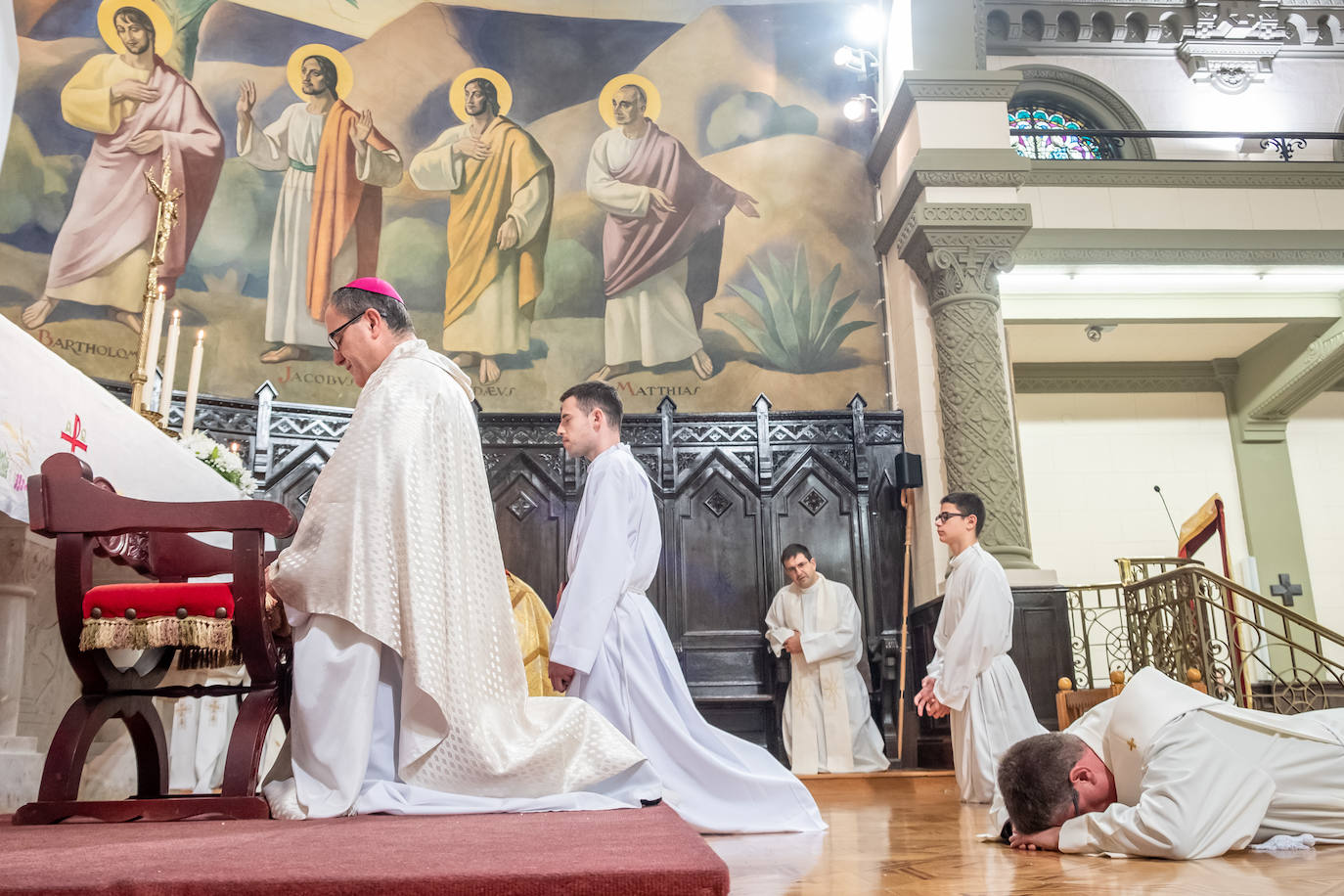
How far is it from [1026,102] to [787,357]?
452cm

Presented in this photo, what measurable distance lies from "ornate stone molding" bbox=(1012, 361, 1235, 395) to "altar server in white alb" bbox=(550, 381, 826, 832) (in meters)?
9.23

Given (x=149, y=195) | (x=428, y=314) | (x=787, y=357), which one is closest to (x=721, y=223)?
(x=787, y=357)

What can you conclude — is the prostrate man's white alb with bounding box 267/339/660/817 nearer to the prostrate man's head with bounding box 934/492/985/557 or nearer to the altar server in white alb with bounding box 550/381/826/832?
the altar server in white alb with bounding box 550/381/826/832

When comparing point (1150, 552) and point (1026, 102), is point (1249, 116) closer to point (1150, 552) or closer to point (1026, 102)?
point (1026, 102)

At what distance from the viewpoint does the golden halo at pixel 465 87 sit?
1015cm

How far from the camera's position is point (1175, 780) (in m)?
2.51

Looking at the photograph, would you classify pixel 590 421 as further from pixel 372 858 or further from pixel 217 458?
pixel 372 858

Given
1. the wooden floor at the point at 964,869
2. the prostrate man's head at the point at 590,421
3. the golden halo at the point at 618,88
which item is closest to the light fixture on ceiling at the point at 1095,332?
the golden halo at the point at 618,88

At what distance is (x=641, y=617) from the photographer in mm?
3887

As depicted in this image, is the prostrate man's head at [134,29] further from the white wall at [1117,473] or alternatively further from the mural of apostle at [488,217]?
the white wall at [1117,473]

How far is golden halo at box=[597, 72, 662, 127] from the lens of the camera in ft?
34.0

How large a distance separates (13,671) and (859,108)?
841 centimetres

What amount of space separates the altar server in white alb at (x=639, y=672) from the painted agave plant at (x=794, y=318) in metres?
5.85

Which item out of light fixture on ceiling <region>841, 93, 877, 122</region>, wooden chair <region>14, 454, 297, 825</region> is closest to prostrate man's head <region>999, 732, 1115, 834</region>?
wooden chair <region>14, 454, 297, 825</region>
